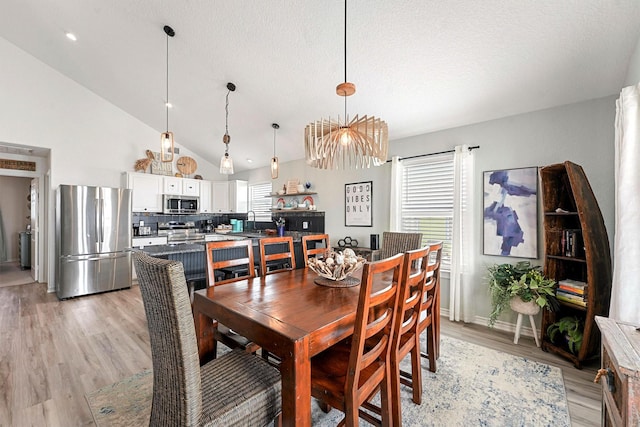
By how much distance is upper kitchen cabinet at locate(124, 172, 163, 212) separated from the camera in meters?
5.07

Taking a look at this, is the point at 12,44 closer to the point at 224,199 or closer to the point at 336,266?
the point at 224,199

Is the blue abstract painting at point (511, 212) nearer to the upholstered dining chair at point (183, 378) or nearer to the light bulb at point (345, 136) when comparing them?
the light bulb at point (345, 136)

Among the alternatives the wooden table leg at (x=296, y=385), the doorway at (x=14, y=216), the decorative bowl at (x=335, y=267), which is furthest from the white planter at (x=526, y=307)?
the doorway at (x=14, y=216)

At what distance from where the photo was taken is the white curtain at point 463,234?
3.20m

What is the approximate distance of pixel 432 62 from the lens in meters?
2.52

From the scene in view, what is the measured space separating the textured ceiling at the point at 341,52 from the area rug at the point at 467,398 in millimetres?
2564

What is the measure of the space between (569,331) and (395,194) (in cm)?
223

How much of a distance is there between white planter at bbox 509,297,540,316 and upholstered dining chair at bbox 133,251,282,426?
253cm

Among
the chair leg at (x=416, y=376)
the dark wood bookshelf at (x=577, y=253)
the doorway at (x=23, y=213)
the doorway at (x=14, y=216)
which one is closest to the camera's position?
the chair leg at (x=416, y=376)

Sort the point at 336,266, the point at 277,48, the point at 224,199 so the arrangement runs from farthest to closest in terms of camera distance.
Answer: the point at 224,199 → the point at 277,48 → the point at 336,266

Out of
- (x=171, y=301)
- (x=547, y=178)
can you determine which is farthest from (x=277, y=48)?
(x=547, y=178)

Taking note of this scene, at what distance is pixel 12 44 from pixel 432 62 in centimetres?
596

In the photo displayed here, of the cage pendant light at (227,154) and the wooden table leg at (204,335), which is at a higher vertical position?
the cage pendant light at (227,154)

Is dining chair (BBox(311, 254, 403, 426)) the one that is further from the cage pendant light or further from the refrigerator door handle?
the refrigerator door handle
